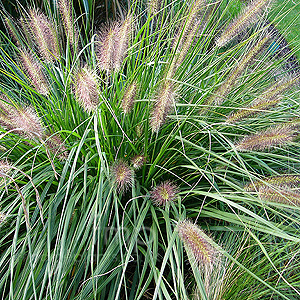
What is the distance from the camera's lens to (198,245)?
1.17m

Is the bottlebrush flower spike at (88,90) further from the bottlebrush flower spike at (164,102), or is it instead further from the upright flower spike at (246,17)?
the upright flower spike at (246,17)

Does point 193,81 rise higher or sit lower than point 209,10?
lower

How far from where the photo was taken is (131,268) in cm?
191

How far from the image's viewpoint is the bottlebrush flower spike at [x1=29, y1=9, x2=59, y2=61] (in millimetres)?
1855

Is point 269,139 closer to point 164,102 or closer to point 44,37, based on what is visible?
point 164,102

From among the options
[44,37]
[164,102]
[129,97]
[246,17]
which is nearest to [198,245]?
[164,102]

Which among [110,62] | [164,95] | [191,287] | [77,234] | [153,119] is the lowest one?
[191,287]

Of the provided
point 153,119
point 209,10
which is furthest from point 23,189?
point 209,10

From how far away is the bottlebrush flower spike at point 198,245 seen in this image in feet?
3.70

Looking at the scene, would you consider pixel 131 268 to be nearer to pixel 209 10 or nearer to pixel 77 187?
pixel 77 187

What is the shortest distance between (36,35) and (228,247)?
1.65 metres

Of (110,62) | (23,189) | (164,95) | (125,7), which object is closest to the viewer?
(164,95)

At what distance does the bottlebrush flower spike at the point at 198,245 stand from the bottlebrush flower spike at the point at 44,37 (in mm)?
1247

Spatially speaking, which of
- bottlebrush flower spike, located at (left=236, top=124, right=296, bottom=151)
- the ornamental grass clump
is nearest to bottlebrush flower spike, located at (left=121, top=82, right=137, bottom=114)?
the ornamental grass clump
